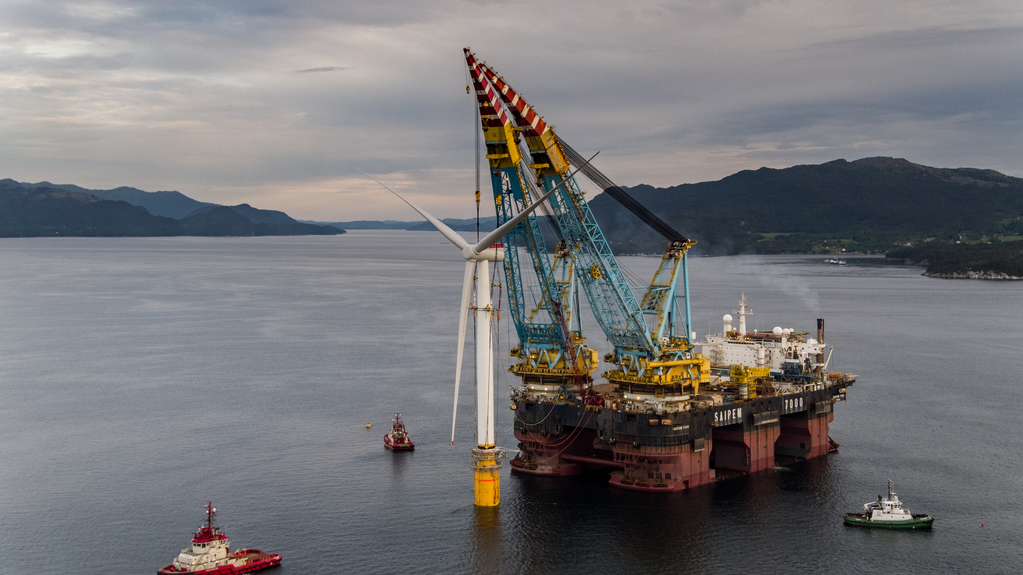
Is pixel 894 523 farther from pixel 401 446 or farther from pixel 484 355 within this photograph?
pixel 401 446

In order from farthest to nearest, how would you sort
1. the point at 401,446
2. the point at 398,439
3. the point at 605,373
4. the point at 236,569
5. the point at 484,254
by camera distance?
the point at 398,439 → the point at 401,446 → the point at 605,373 → the point at 484,254 → the point at 236,569

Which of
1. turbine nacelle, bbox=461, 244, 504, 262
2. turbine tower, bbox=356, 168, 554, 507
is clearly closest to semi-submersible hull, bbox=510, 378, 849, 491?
turbine tower, bbox=356, 168, 554, 507

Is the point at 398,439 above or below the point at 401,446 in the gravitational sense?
above

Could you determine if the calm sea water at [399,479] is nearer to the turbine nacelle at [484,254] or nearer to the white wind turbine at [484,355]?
the white wind turbine at [484,355]

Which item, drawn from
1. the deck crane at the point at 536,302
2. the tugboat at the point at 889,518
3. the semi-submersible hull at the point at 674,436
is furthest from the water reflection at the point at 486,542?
the tugboat at the point at 889,518

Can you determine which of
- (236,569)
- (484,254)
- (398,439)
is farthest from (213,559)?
(398,439)
